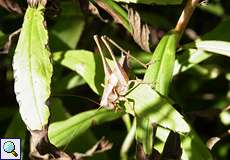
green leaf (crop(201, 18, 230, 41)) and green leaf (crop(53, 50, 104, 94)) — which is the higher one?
green leaf (crop(201, 18, 230, 41))

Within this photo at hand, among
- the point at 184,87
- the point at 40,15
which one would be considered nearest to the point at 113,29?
the point at 184,87

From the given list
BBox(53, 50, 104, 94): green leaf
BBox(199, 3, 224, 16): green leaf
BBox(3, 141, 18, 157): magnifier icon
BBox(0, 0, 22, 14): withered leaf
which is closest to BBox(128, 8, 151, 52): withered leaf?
BBox(53, 50, 104, 94): green leaf

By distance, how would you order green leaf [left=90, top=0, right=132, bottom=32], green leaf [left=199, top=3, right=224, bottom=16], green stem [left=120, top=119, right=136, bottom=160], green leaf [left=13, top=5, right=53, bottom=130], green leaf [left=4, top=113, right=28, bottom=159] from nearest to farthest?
green leaf [left=13, top=5, right=53, bottom=130], green leaf [left=90, top=0, right=132, bottom=32], green leaf [left=4, top=113, right=28, bottom=159], green stem [left=120, top=119, right=136, bottom=160], green leaf [left=199, top=3, right=224, bottom=16]

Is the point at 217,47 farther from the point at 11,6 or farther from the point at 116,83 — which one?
the point at 11,6

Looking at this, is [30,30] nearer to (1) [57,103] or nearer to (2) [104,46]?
(2) [104,46]

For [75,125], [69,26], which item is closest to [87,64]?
[75,125]

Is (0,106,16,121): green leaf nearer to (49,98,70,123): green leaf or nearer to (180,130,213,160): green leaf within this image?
(49,98,70,123): green leaf

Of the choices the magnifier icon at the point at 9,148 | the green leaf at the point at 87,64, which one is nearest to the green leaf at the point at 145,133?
the green leaf at the point at 87,64

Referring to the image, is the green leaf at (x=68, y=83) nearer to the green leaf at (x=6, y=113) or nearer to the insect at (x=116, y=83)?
the green leaf at (x=6, y=113)
